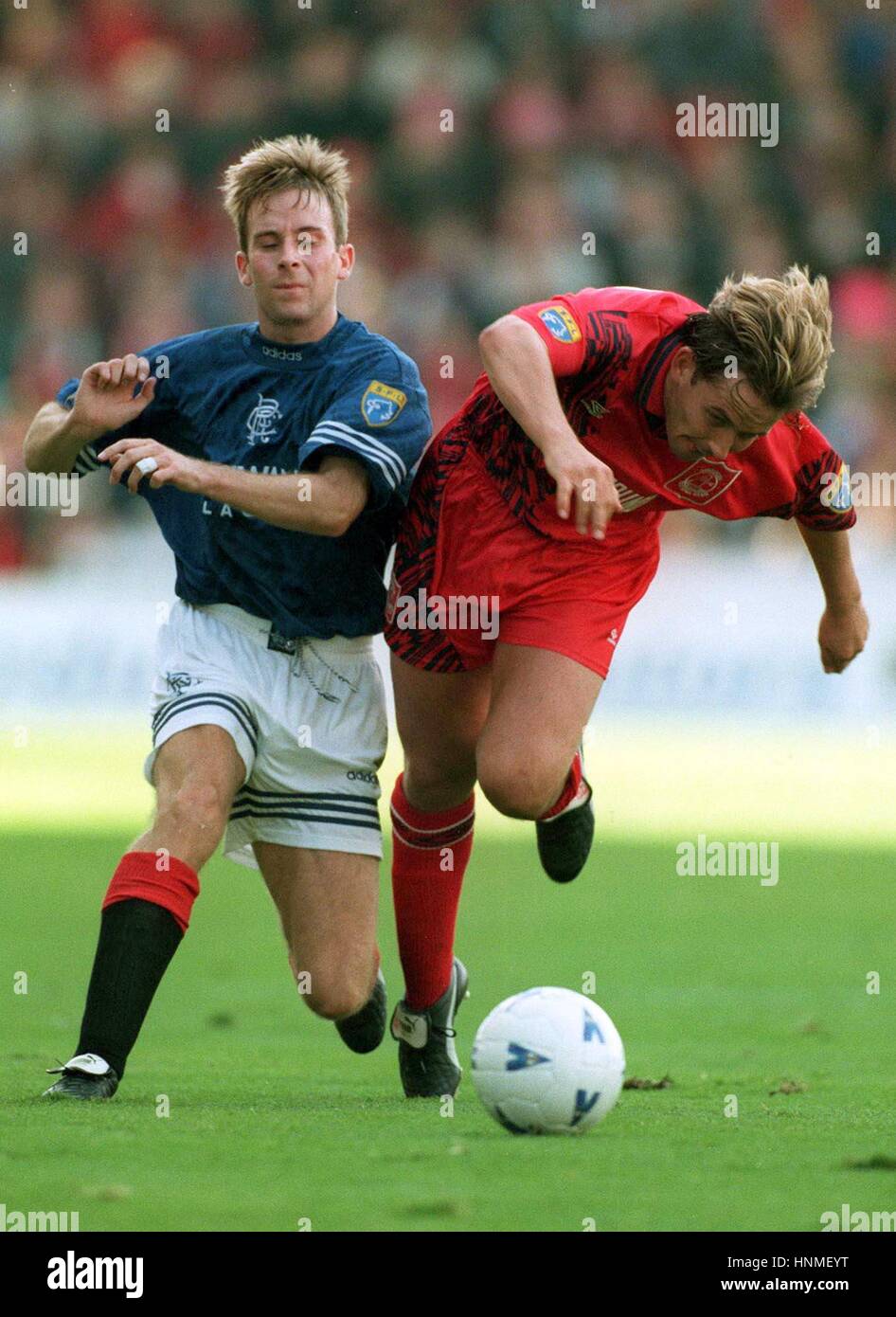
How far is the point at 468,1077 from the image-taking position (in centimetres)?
602

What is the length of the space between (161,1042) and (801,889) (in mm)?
4211

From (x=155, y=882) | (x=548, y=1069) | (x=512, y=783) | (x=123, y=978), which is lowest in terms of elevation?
(x=548, y=1069)

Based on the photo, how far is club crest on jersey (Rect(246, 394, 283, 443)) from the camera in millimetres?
5617

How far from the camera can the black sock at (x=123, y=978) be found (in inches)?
196

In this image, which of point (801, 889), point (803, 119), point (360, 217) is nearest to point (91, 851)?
point (801, 889)

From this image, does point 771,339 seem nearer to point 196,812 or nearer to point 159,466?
point 159,466

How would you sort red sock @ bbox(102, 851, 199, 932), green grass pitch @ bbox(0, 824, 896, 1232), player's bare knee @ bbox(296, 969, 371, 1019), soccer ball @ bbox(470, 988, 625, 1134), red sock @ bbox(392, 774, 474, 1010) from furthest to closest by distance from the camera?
red sock @ bbox(392, 774, 474, 1010), player's bare knee @ bbox(296, 969, 371, 1019), red sock @ bbox(102, 851, 199, 932), soccer ball @ bbox(470, 988, 625, 1134), green grass pitch @ bbox(0, 824, 896, 1232)

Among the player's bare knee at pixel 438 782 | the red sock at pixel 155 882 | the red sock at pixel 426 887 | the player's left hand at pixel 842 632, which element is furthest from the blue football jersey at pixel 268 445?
the player's left hand at pixel 842 632

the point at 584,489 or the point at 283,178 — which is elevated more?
the point at 283,178

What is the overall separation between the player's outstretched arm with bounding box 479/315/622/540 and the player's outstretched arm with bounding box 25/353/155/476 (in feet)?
3.16

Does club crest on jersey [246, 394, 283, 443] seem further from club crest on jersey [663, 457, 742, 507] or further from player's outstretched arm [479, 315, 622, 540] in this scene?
club crest on jersey [663, 457, 742, 507]

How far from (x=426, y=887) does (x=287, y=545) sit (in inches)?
40.9

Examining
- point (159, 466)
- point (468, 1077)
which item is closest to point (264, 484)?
point (159, 466)

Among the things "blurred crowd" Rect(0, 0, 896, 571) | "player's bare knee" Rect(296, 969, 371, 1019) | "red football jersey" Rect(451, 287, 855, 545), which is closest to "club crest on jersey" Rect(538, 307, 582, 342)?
"red football jersey" Rect(451, 287, 855, 545)
